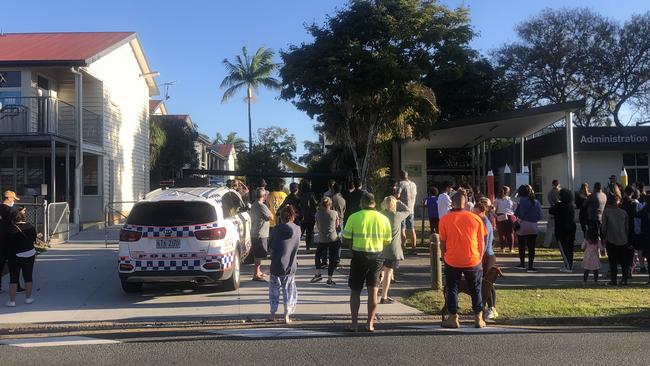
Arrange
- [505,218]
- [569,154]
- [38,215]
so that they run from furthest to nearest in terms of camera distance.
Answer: [569,154] < [38,215] < [505,218]

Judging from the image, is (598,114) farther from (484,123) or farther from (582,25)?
(484,123)

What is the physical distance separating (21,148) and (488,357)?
751 inches

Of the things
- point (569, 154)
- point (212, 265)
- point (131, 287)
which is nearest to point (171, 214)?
point (212, 265)

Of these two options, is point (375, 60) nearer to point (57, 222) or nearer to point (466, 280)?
point (57, 222)

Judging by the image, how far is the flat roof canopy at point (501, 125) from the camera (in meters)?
18.1

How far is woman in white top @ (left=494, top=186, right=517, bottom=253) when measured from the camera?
14.3 metres

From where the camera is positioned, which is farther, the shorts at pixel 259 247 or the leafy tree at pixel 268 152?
the leafy tree at pixel 268 152

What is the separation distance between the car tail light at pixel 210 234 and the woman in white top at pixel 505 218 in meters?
7.82

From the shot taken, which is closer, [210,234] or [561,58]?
[210,234]

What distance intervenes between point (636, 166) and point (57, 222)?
23794 mm

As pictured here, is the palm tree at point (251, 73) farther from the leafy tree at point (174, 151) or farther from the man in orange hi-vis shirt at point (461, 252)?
the man in orange hi-vis shirt at point (461, 252)

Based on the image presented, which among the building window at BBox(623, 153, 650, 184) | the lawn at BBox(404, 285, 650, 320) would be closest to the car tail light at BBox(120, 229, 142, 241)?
the lawn at BBox(404, 285, 650, 320)

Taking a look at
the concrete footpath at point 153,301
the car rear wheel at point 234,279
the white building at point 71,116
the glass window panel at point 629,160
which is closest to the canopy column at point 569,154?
the concrete footpath at point 153,301

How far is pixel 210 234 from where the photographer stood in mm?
9266
